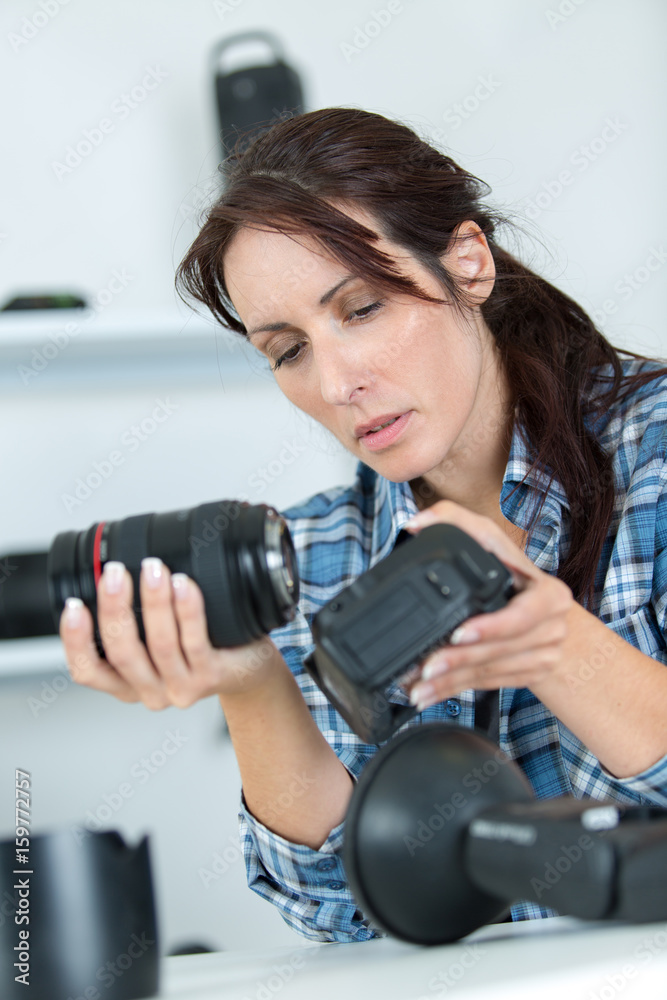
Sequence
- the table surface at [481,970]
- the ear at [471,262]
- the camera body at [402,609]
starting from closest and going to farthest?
1. the table surface at [481,970]
2. the camera body at [402,609]
3. the ear at [471,262]

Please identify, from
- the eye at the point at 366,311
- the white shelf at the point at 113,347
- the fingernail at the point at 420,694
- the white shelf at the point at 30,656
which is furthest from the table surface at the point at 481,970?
the white shelf at the point at 113,347

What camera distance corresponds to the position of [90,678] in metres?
0.70

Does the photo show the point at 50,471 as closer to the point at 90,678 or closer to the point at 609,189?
the point at 90,678

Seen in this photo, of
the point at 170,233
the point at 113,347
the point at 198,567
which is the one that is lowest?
the point at 198,567

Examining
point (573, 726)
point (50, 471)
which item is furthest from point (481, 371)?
point (50, 471)

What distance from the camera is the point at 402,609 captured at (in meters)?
0.54

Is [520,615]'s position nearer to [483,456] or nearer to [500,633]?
[500,633]

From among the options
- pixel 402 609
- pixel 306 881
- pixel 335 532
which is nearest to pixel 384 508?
pixel 335 532

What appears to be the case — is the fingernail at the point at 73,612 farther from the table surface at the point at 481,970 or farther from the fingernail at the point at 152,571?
the table surface at the point at 481,970

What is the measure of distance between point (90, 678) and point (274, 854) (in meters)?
0.31

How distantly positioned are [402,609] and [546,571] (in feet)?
1.46

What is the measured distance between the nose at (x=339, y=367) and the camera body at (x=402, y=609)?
1.00 ft

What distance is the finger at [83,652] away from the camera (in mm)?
663

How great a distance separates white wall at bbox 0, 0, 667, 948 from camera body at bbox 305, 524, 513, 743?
916 millimetres
